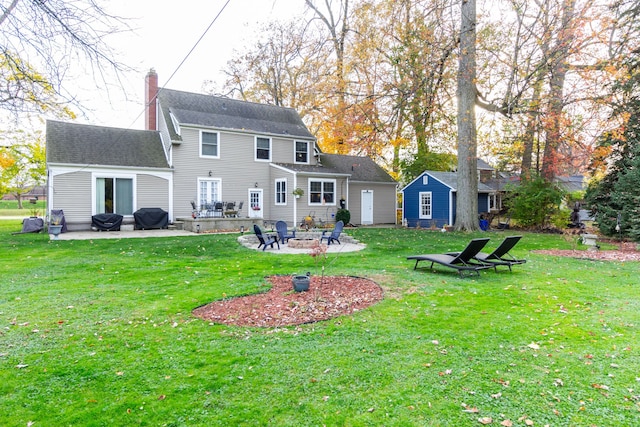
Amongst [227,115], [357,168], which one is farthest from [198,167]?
[357,168]

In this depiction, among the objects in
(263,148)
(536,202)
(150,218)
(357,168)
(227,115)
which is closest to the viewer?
(150,218)

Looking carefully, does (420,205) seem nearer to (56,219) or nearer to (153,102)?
(153,102)

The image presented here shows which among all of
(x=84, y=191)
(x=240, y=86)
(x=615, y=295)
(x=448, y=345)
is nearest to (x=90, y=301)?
(x=448, y=345)

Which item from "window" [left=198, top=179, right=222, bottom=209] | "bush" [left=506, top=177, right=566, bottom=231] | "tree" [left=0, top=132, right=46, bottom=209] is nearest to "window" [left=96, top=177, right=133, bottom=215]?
"window" [left=198, top=179, right=222, bottom=209]

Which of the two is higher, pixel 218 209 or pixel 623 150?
pixel 623 150

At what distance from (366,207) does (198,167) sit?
10.8m

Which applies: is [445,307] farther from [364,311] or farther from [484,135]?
[484,135]

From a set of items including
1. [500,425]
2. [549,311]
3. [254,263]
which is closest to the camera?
[500,425]

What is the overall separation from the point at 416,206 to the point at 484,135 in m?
6.99

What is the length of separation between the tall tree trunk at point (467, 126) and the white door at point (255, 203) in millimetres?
10706

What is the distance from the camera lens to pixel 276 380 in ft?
10.5

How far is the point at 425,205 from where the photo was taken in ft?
74.9

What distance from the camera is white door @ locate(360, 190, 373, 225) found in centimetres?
2428

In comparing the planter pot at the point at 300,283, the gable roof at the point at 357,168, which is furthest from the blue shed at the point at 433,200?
the planter pot at the point at 300,283
